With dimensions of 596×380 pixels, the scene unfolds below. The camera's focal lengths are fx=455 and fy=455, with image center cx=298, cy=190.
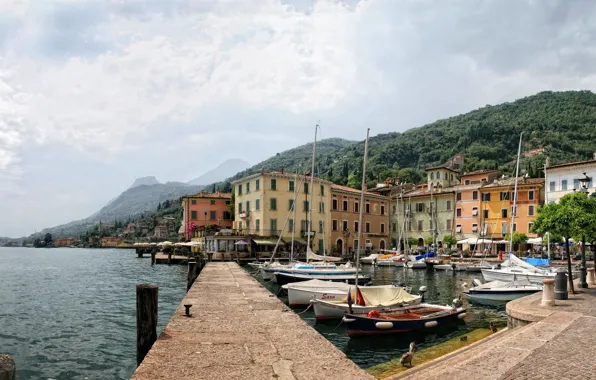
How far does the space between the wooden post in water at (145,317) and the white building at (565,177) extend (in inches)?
2119

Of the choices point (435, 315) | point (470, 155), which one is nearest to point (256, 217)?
point (435, 315)

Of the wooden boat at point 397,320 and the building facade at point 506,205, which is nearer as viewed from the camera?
the wooden boat at point 397,320

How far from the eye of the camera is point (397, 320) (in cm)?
1622

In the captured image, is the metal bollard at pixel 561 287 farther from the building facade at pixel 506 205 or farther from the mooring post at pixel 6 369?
the building facade at pixel 506 205

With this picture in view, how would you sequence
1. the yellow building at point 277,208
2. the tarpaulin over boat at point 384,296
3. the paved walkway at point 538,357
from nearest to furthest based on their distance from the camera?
the paved walkway at point 538,357, the tarpaulin over boat at point 384,296, the yellow building at point 277,208

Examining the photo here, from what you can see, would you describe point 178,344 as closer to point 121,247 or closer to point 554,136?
point 554,136

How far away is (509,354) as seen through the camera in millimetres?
8852

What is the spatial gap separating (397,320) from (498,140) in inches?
4311

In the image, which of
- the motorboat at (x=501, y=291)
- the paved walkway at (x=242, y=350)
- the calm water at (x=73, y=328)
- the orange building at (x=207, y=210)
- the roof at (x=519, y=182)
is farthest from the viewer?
the orange building at (x=207, y=210)

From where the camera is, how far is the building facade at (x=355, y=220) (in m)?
63.2

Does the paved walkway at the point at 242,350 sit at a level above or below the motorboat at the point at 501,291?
above

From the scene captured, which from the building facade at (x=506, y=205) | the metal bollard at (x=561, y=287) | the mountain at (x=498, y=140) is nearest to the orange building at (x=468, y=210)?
the building facade at (x=506, y=205)

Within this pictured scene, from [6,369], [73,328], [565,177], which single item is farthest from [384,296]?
[565,177]

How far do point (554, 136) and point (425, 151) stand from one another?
110 ft
